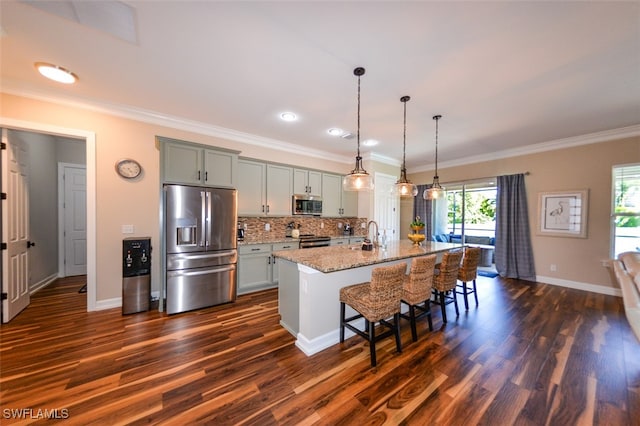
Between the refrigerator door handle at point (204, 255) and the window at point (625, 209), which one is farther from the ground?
the window at point (625, 209)

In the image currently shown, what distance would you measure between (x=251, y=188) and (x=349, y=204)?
2.47 meters

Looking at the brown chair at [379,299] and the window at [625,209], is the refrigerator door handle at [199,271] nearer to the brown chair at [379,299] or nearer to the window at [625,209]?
the brown chair at [379,299]

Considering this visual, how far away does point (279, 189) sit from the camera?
184 inches

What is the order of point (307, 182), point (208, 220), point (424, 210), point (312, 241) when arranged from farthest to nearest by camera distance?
point (424, 210)
point (307, 182)
point (312, 241)
point (208, 220)

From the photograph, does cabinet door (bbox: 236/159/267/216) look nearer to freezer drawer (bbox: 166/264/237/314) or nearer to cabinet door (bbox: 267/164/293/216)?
cabinet door (bbox: 267/164/293/216)

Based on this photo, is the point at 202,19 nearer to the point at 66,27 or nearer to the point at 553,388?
the point at 66,27

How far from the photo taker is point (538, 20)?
1.71m

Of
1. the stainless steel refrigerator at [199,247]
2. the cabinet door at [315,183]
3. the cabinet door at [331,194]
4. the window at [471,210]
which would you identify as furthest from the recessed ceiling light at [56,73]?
the window at [471,210]

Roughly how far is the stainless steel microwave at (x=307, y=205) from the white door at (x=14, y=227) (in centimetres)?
382

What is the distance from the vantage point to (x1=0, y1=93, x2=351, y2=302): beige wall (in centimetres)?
298

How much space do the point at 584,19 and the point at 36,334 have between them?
5.85m

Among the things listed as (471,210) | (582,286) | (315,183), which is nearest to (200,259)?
(315,183)

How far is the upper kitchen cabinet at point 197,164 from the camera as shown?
318 cm

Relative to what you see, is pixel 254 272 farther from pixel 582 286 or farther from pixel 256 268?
pixel 582 286
